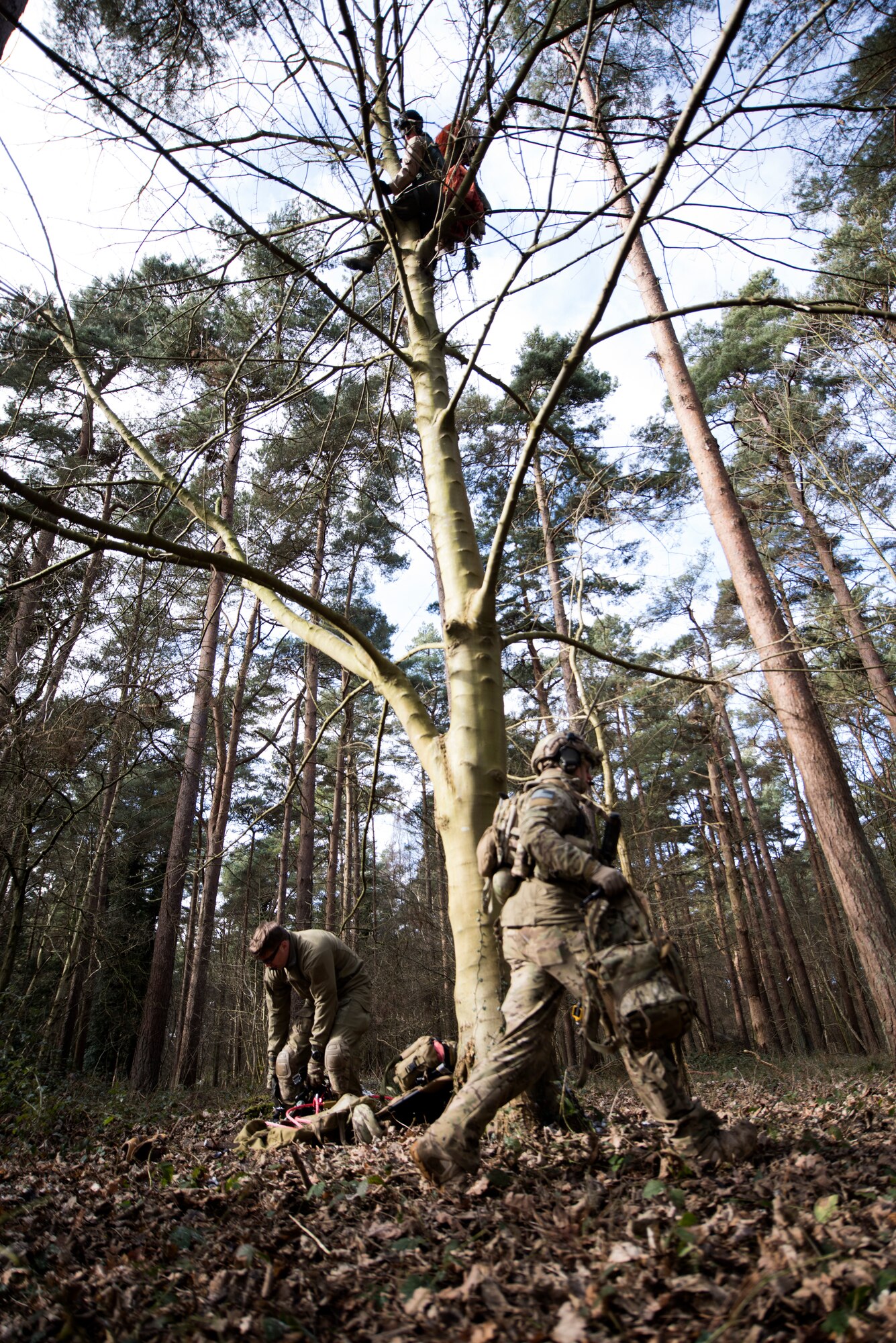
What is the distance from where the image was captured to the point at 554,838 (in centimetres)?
328

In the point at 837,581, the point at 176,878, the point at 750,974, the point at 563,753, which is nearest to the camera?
the point at 563,753

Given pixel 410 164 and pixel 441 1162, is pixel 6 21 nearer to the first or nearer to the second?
pixel 410 164

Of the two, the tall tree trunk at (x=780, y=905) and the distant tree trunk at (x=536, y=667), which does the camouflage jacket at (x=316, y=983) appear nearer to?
the distant tree trunk at (x=536, y=667)

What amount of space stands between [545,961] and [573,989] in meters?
0.16

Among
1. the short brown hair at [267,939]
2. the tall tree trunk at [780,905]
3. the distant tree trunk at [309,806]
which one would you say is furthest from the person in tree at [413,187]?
the tall tree trunk at [780,905]

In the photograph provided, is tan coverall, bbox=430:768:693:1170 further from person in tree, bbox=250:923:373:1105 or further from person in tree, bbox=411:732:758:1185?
person in tree, bbox=250:923:373:1105

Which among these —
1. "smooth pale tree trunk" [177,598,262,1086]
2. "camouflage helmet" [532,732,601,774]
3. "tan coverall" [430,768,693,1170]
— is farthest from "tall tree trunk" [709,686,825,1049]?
"tan coverall" [430,768,693,1170]

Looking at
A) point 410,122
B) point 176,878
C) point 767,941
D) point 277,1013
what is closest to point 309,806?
point 176,878

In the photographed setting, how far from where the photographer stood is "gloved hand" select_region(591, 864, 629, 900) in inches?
122

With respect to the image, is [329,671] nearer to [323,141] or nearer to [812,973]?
[323,141]

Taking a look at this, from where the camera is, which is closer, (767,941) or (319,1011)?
(319,1011)

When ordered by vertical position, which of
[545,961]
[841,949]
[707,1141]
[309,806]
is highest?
[309,806]

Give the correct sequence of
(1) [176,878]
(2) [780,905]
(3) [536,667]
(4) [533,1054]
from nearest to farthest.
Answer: (4) [533,1054] < (1) [176,878] < (3) [536,667] < (2) [780,905]

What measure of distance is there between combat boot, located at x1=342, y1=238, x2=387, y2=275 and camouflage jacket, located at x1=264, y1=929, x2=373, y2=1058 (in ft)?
17.6
